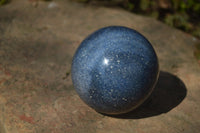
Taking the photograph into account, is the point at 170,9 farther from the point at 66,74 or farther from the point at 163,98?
the point at 66,74

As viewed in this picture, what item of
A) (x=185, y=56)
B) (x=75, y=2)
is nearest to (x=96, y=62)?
(x=185, y=56)

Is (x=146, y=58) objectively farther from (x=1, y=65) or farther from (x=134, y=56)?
(x=1, y=65)

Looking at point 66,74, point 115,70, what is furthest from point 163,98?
point 66,74

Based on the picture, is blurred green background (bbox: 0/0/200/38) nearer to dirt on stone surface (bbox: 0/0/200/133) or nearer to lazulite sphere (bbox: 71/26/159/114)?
dirt on stone surface (bbox: 0/0/200/133)

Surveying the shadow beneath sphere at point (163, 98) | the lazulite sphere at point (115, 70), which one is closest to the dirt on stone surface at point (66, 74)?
the shadow beneath sphere at point (163, 98)

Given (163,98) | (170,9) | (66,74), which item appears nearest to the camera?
(163,98)
